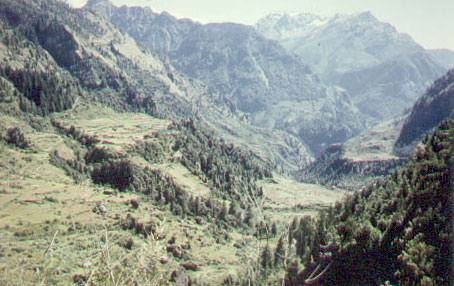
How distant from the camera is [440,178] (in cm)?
6109

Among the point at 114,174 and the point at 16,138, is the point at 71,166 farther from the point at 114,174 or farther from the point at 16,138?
the point at 16,138

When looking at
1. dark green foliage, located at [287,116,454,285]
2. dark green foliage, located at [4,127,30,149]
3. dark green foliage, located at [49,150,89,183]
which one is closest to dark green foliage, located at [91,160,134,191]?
dark green foliage, located at [49,150,89,183]

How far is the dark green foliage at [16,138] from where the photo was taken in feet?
559

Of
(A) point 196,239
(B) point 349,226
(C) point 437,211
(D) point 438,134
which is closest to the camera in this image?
(C) point 437,211

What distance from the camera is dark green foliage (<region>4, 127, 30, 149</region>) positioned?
6713 inches

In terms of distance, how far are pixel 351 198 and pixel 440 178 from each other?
172 ft

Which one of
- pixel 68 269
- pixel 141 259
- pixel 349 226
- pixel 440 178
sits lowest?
pixel 68 269

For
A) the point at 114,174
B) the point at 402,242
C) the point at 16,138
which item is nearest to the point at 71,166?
the point at 114,174

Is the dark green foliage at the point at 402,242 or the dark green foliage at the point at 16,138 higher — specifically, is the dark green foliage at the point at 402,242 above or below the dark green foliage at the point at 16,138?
above

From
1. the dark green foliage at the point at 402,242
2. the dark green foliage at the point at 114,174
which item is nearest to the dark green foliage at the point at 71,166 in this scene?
the dark green foliage at the point at 114,174

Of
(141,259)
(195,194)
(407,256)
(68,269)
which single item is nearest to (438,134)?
(407,256)

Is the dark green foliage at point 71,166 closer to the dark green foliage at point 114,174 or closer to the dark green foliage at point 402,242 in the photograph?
the dark green foliage at point 114,174

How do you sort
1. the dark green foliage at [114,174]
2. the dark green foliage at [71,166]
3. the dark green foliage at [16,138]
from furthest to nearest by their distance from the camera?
1. the dark green foliage at [16,138]
2. the dark green foliage at [114,174]
3. the dark green foliage at [71,166]

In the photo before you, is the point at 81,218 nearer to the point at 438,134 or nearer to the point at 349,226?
the point at 349,226
